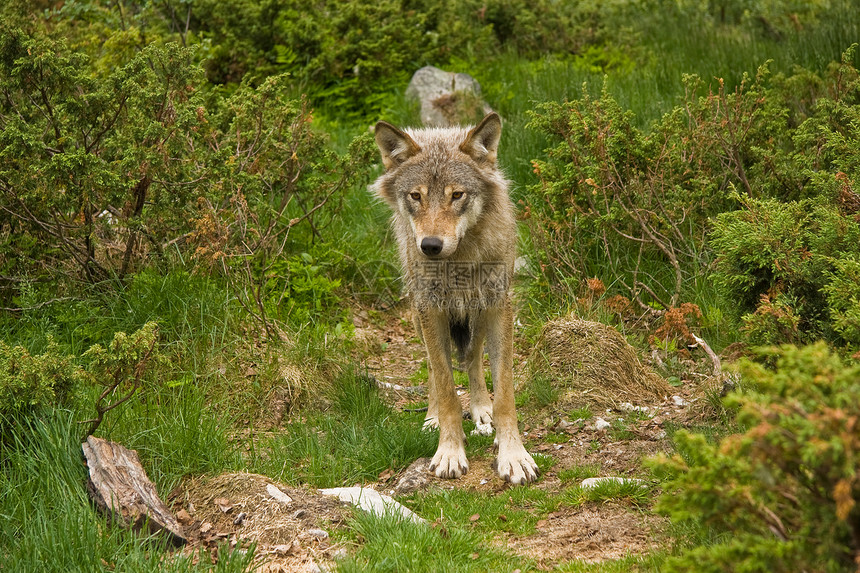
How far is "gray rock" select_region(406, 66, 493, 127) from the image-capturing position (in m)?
9.88

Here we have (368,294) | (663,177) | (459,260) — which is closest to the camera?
(459,260)

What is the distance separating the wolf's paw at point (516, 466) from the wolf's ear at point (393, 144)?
207 cm

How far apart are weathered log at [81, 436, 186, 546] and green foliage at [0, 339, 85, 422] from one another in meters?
0.36

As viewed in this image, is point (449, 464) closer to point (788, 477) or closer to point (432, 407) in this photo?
point (432, 407)

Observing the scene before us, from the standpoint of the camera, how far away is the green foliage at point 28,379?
4.05 meters

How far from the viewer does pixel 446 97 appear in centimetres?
1002

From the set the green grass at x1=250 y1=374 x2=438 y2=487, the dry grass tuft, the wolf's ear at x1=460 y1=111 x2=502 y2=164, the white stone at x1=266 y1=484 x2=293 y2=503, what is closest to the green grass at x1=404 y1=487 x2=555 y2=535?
the green grass at x1=250 y1=374 x2=438 y2=487

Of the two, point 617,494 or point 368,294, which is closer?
point 617,494

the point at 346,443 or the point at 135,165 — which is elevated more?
the point at 135,165

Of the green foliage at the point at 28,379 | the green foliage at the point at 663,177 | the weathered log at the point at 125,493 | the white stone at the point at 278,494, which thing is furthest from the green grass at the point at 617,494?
the green foliage at the point at 28,379

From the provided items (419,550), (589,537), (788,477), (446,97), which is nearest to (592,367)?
(589,537)

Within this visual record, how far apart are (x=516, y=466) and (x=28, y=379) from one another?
285 cm

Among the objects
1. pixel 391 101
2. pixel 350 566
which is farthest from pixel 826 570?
pixel 391 101

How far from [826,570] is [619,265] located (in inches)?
195
